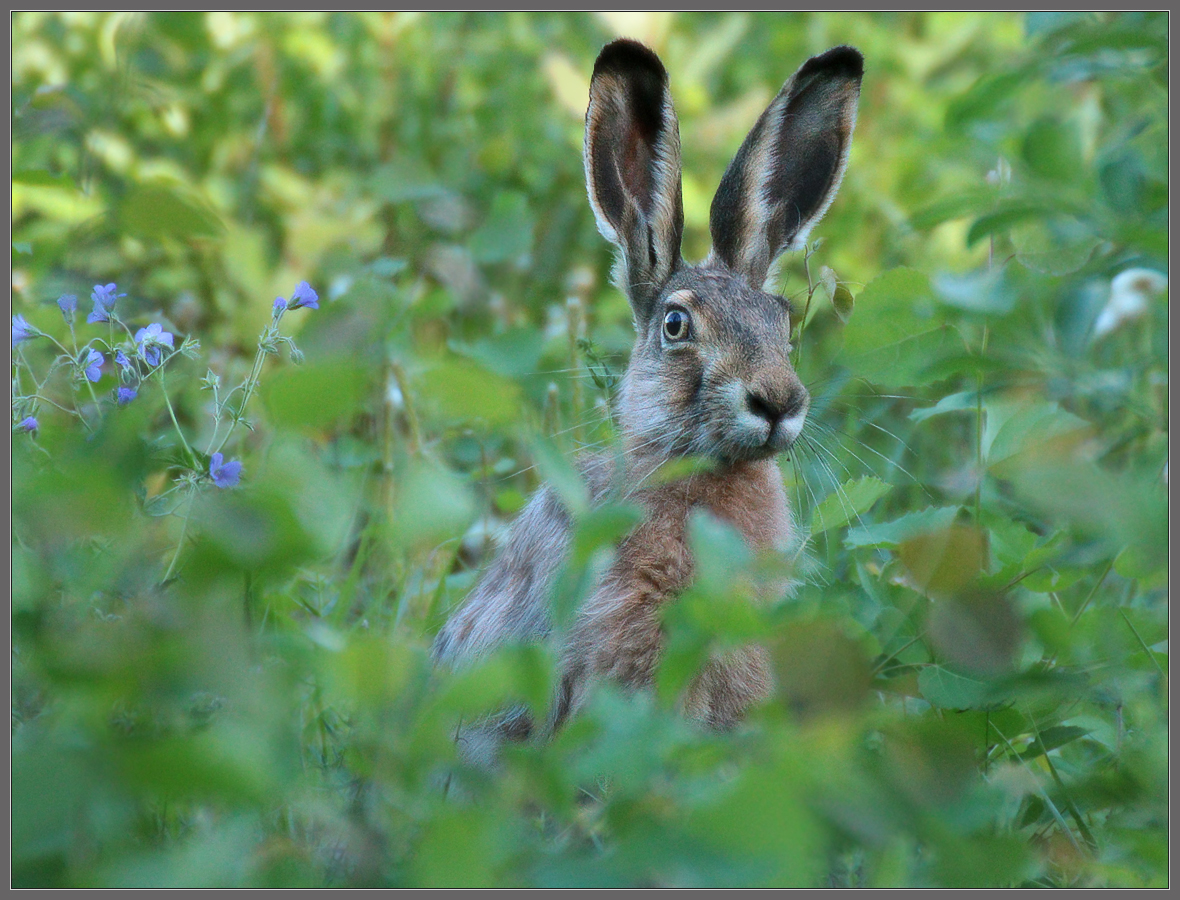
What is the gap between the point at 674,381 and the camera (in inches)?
143

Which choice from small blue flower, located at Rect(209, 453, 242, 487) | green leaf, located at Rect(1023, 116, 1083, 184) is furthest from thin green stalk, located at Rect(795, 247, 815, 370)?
small blue flower, located at Rect(209, 453, 242, 487)

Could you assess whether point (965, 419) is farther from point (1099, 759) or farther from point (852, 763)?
point (852, 763)

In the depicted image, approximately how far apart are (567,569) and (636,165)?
229 cm

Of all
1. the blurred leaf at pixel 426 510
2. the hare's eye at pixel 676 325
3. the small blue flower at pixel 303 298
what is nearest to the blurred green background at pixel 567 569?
the blurred leaf at pixel 426 510

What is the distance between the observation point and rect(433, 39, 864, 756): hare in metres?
3.30

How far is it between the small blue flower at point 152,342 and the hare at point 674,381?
1.18 m

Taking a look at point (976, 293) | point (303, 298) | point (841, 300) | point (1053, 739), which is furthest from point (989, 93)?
point (303, 298)

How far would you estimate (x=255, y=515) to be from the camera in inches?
61.2

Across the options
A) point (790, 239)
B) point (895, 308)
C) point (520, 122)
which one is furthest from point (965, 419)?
point (520, 122)

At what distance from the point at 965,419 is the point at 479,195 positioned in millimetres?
2846

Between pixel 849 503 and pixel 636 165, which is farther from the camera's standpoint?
pixel 636 165

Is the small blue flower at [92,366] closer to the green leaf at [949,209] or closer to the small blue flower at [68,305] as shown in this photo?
the small blue flower at [68,305]

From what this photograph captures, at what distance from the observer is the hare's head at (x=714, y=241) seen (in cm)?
345

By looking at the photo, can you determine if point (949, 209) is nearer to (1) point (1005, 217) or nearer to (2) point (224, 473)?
(1) point (1005, 217)
